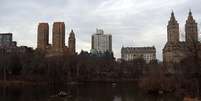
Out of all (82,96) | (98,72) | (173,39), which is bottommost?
(82,96)

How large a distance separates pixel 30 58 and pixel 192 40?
73963mm

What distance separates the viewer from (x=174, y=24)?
193 metres

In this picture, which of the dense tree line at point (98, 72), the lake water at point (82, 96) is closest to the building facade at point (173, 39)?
the dense tree line at point (98, 72)

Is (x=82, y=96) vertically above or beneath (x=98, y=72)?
beneath

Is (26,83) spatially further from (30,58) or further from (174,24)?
(174,24)

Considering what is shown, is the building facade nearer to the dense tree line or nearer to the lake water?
the dense tree line

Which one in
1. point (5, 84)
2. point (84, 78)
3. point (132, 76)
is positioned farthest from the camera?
point (132, 76)

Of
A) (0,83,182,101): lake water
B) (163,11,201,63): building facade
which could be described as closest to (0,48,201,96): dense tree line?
(0,83,182,101): lake water

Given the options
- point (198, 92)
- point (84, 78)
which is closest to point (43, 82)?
point (84, 78)

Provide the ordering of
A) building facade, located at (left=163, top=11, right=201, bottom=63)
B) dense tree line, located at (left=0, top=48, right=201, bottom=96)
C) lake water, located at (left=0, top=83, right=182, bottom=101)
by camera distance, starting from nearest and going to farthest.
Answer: lake water, located at (left=0, top=83, right=182, bottom=101), dense tree line, located at (left=0, top=48, right=201, bottom=96), building facade, located at (left=163, top=11, right=201, bottom=63)

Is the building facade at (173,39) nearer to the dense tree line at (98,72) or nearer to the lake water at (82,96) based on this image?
the dense tree line at (98,72)

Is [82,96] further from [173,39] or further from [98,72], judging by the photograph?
[173,39]

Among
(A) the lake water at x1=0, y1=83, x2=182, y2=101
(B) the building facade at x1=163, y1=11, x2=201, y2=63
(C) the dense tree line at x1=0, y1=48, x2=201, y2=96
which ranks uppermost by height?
(B) the building facade at x1=163, y1=11, x2=201, y2=63

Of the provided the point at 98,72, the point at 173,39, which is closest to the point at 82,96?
the point at 98,72
